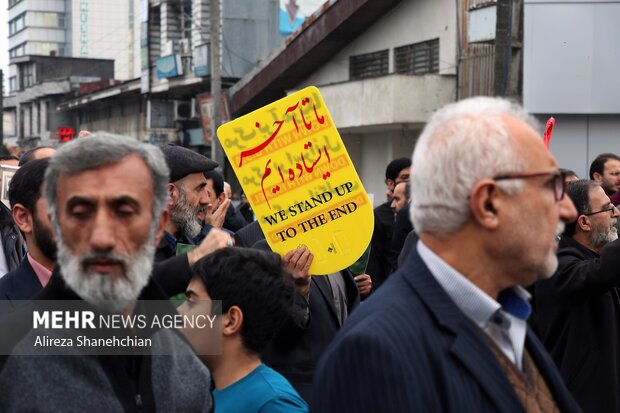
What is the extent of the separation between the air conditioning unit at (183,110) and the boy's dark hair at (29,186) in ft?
120

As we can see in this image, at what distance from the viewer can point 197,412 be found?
111 inches

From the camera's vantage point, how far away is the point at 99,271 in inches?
102

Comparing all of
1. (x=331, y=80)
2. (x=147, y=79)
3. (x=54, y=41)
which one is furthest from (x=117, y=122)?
(x=54, y=41)

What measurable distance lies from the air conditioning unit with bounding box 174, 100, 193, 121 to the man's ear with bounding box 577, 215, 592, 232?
114 ft

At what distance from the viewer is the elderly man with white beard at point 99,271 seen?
2.55 m

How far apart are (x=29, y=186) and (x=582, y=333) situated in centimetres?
317

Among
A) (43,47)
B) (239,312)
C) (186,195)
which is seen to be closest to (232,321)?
(239,312)

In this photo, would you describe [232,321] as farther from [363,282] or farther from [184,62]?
[184,62]

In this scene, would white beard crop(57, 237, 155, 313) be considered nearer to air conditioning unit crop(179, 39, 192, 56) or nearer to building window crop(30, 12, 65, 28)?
air conditioning unit crop(179, 39, 192, 56)

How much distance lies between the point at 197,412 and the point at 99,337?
0.36m

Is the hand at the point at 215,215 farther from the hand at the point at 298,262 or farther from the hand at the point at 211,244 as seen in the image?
the hand at the point at 211,244

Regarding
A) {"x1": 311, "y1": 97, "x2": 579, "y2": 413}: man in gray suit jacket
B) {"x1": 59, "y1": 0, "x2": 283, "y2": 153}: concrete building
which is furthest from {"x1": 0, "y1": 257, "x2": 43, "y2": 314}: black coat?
{"x1": 59, "y1": 0, "x2": 283, "y2": 153}: concrete building

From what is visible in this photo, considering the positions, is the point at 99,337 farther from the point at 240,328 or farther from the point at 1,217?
the point at 1,217

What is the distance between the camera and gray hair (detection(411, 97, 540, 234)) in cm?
250
